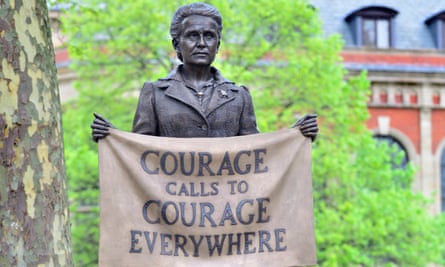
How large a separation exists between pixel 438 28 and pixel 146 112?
106 feet

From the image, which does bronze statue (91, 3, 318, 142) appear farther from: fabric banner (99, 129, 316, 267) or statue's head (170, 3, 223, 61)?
fabric banner (99, 129, 316, 267)

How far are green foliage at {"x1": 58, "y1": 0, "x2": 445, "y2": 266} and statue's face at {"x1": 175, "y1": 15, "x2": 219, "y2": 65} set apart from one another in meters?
15.7

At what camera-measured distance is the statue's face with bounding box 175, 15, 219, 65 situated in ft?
20.5

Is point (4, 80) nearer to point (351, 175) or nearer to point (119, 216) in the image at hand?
point (119, 216)

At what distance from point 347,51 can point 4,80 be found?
30.5 m

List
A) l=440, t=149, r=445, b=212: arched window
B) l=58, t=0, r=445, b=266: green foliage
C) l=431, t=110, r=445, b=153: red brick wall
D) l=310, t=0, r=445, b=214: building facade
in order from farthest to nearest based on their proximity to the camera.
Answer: l=431, t=110, r=445, b=153: red brick wall → l=310, t=0, r=445, b=214: building facade → l=440, t=149, r=445, b=212: arched window → l=58, t=0, r=445, b=266: green foliage

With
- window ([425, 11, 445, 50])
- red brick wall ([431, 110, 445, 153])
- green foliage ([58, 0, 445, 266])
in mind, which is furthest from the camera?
window ([425, 11, 445, 50])

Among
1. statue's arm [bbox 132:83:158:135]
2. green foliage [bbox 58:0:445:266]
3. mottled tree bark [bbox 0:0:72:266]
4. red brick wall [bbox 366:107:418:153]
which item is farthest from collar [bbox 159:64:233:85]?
red brick wall [bbox 366:107:418:153]

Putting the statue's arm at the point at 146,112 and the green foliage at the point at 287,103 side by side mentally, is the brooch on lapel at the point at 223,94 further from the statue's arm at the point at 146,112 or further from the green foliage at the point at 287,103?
the green foliage at the point at 287,103

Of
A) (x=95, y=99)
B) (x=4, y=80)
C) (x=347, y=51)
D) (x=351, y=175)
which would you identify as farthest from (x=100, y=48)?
(x=4, y=80)

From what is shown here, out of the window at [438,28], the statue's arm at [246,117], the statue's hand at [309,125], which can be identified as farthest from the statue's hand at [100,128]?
the window at [438,28]

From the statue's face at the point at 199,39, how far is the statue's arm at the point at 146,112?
346 millimetres

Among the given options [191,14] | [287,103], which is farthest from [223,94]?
[287,103]

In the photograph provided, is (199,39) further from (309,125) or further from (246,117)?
(309,125)
